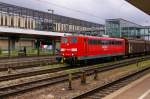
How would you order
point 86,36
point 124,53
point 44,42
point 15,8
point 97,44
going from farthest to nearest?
point 15,8 < point 44,42 < point 124,53 < point 97,44 < point 86,36

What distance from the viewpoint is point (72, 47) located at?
30.1 m

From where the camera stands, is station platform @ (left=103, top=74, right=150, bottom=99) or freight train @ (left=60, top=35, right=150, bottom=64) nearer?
station platform @ (left=103, top=74, right=150, bottom=99)

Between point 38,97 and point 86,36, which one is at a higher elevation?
point 86,36

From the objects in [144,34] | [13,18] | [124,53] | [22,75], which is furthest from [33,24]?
[22,75]

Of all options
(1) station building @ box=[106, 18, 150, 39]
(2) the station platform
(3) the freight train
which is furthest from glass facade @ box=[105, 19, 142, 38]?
(2) the station platform

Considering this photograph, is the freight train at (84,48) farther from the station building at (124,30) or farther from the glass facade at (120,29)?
the glass facade at (120,29)

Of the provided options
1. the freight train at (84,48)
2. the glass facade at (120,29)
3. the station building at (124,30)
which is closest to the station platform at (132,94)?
the freight train at (84,48)

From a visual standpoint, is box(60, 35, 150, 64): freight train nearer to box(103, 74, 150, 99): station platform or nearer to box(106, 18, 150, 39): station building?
box(103, 74, 150, 99): station platform

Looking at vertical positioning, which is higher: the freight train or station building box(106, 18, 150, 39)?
station building box(106, 18, 150, 39)

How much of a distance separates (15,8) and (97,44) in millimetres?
65631

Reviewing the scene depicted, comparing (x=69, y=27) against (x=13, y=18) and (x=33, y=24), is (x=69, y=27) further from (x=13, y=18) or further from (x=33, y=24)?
(x=13, y=18)

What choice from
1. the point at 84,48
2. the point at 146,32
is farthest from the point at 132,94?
the point at 146,32

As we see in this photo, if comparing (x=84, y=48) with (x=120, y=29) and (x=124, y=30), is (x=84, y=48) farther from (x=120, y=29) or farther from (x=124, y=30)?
(x=124, y=30)

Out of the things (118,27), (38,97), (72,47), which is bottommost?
(38,97)
